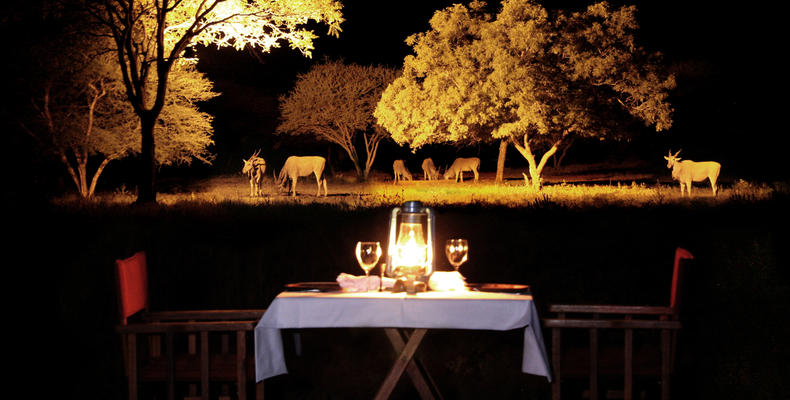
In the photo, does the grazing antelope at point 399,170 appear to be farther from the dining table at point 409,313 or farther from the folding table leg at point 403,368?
the dining table at point 409,313

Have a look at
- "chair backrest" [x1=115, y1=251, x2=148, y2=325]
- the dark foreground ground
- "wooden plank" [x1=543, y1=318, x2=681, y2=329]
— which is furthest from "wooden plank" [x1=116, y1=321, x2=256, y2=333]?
"wooden plank" [x1=543, y1=318, x2=681, y2=329]

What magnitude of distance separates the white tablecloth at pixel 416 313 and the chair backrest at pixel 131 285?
3.00ft

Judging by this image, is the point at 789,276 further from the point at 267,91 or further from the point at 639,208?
the point at 267,91

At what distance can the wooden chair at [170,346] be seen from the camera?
425cm

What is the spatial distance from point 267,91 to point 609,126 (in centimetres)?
2808

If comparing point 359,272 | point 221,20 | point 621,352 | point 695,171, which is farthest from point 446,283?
point 695,171

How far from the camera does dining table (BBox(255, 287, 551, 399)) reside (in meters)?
3.90

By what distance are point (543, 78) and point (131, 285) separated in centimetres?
2202

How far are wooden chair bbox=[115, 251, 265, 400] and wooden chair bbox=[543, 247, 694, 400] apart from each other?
1.76 metres

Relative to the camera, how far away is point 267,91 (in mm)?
49062

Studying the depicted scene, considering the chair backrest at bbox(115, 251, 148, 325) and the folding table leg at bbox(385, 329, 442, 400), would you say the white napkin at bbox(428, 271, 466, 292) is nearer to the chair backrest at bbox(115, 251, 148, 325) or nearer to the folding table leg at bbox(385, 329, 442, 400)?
the folding table leg at bbox(385, 329, 442, 400)

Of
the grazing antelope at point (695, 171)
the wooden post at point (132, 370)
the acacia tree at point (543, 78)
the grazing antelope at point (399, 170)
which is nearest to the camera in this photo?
the wooden post at point (132, 370)

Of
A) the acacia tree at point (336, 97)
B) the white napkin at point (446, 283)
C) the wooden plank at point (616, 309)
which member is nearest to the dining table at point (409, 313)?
the white napkin at point (446, 283)

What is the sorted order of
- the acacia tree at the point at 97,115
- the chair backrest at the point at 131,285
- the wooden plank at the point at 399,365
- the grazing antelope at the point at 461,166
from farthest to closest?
the grazing antelope at the point at 461,166 → the acacia tree at the point at 97,115 → the chair backrest at the point at 131,285 → the wooden plank at the point at 399,365
